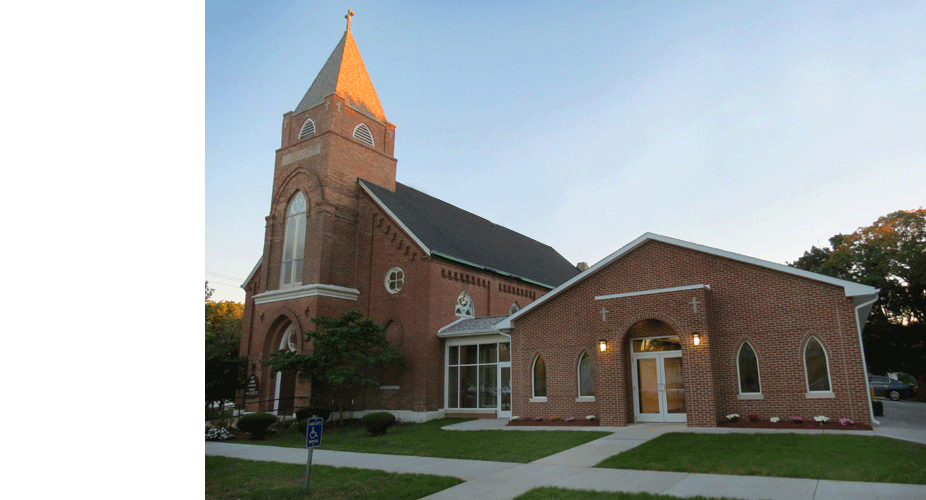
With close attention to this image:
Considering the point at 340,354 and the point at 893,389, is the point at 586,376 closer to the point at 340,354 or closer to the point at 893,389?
the point at 340,354

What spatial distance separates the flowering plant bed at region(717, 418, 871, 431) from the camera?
14.8m

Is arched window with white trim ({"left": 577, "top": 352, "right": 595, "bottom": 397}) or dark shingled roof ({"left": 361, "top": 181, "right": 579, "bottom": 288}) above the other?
dark shingled roof ({"left": 361, "top": 181, "right": 579, "bottom": 288})

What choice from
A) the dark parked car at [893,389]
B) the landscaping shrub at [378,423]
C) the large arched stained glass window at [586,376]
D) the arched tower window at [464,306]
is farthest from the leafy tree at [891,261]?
the landscaping shrub at [378,423]

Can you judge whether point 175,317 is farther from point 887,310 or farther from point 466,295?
point 887,310

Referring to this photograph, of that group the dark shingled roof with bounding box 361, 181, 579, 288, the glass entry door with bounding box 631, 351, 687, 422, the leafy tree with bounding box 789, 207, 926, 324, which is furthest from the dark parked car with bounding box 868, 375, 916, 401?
the glass entry door with bounding box 631, 351, 687, 422

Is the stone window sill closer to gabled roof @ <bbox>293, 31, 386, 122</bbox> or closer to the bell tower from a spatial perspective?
the bell tower

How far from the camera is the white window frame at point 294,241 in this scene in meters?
28.2

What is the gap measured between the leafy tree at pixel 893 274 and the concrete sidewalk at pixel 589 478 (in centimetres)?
3219

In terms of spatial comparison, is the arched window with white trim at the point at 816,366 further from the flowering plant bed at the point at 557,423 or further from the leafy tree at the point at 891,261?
the leafy tree at the point at 891,261

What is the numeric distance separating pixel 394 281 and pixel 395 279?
10 cm

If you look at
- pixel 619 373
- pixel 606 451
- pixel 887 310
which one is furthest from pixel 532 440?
pixel 887 310

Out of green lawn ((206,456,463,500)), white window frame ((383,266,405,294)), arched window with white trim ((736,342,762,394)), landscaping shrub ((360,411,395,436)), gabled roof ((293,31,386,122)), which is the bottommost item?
green lawn ((206,456,463,500))

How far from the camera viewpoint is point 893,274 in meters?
40.0

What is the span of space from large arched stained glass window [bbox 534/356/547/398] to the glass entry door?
10.2ft
